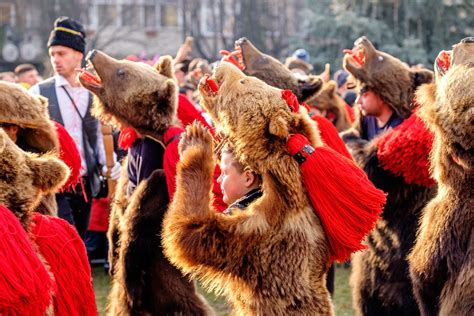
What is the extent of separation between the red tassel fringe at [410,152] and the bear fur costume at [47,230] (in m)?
2.43

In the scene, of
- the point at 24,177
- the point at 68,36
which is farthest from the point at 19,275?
the point at 68,36

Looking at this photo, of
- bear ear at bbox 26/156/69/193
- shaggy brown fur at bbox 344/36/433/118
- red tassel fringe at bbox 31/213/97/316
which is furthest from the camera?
shaggy brown fur at bbox 344/36/433/118

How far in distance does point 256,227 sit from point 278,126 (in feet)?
1.39

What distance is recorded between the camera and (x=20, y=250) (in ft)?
12.2

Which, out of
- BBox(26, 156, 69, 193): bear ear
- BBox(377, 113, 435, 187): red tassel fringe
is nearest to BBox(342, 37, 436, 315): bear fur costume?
BBox(377, 113, 435, 187): red tassel fringe

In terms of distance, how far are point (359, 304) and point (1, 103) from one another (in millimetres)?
2761

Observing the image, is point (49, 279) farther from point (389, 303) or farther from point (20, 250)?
point (389, 303)

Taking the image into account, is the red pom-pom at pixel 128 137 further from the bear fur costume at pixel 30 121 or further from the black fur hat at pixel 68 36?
the black fur hat at pixel 68 36

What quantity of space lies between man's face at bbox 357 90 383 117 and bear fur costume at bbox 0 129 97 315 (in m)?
3.10

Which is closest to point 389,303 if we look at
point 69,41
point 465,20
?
point 69,41

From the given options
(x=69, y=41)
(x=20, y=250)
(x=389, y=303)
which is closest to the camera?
Answer: (x=20, y=250)

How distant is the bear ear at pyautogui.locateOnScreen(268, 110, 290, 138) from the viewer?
156 inches

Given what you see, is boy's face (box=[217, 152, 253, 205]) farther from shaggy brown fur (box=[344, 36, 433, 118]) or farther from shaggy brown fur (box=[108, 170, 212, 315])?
shaggy brown fur (box=[344, 36, 433, 118])

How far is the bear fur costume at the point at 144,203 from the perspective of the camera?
19.5 feet
